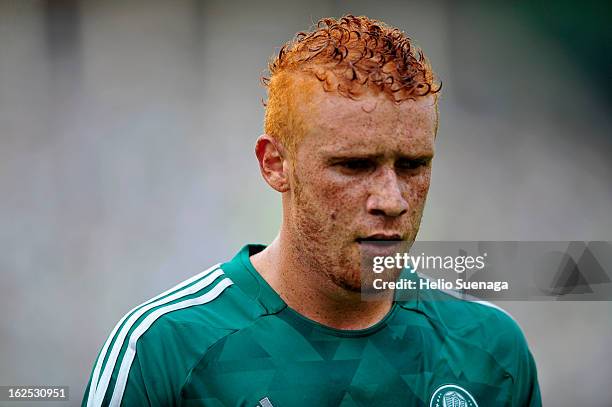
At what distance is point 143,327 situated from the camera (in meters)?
2.49

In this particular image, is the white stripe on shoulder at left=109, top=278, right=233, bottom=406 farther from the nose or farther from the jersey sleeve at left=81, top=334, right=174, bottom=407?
the nose

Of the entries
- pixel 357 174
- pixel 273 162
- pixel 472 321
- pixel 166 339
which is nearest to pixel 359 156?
pixel 357 174

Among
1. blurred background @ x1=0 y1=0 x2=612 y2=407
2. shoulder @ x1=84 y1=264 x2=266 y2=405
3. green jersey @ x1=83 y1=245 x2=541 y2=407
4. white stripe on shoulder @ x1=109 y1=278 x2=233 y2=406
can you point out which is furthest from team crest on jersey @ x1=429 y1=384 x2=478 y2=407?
blurred background @ x1=0 y1=0 x2=612 y2=407

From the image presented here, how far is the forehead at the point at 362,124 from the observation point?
234cm

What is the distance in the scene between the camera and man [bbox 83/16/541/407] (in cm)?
237

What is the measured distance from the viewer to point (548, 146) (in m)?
6.87

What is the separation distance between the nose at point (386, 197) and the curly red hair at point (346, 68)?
23 centimetres

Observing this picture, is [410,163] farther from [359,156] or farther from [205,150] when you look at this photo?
[205,150]

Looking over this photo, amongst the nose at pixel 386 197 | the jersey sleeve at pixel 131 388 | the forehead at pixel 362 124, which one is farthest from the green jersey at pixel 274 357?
the forehead at pixel 362 124

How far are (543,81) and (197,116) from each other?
2.92 metres

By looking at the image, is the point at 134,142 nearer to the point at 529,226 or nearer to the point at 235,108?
the point at 235,108

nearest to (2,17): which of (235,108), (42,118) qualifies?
(42,118)

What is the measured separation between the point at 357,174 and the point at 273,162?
336 millimetres

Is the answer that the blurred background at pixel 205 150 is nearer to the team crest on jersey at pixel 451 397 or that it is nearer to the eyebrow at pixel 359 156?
the team crest on jersey at pixel 451 397
